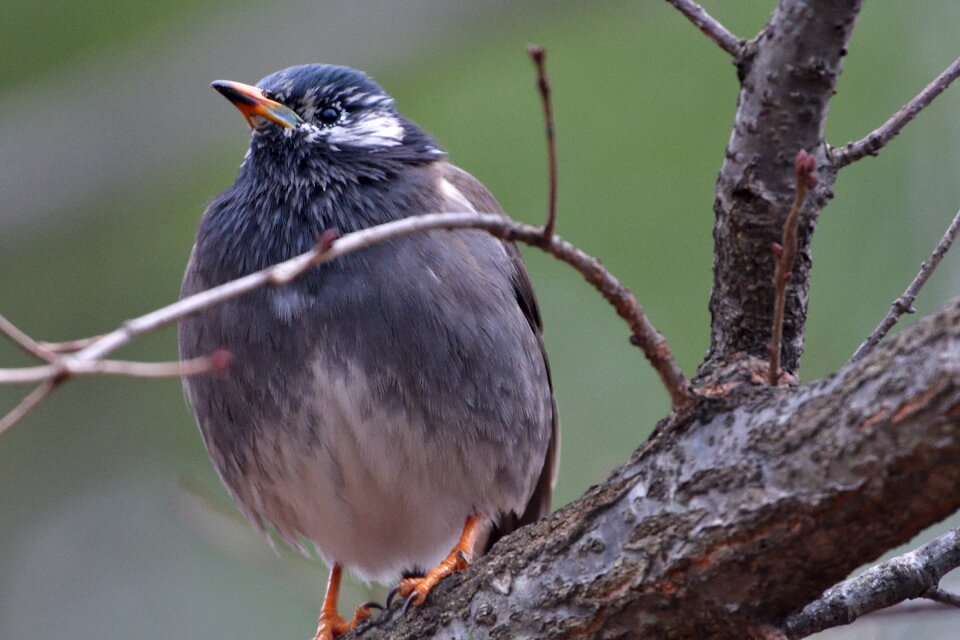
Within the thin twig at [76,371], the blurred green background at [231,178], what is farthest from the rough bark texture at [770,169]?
the blurred green background at [231,178]

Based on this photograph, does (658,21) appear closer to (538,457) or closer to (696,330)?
(696,330)

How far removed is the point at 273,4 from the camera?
6.76 m

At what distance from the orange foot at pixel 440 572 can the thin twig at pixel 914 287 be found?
132 cm

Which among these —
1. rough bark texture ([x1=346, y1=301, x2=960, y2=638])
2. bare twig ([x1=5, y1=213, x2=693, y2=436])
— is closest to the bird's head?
rough bark texture ([x1=346, y1=301, x2=960, y2=638])

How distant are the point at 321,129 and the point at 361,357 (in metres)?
1.02

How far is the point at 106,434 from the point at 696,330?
491 centimetres

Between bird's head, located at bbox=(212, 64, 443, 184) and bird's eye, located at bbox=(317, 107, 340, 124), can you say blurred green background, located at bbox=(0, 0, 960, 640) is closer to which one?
bird's head, located at bbox=(212, 64, 443, 184)

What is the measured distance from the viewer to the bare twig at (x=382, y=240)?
183cm

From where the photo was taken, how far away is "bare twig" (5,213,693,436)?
5.99 feet

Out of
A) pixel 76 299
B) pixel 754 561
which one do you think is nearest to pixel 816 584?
pixel 754 561

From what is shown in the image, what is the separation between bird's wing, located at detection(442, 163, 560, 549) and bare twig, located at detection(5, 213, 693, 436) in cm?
157

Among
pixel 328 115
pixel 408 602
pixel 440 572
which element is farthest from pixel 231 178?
pixel 408 602

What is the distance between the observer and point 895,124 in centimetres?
275

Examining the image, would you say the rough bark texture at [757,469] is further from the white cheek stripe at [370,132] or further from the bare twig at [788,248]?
the white cheek stripe at [370,132]
